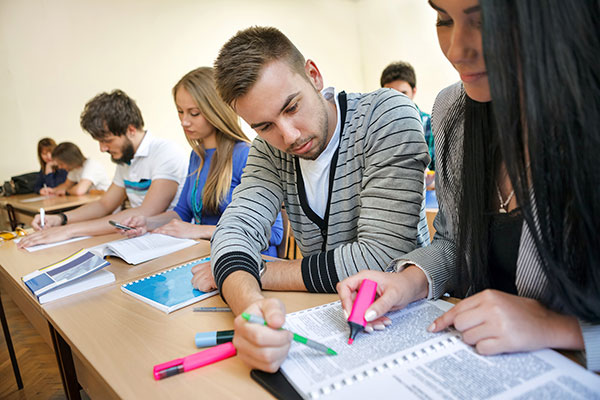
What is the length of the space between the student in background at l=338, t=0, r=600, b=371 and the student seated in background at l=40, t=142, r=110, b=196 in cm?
437

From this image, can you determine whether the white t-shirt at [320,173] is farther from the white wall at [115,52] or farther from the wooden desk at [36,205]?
the white wall at [115,52]

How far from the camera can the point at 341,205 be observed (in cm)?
115

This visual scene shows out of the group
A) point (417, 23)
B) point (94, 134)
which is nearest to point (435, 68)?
point (417, 23)

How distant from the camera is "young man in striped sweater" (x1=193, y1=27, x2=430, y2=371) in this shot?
37.8 inches

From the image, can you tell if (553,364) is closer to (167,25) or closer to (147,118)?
(147,118)

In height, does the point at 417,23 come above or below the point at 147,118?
above

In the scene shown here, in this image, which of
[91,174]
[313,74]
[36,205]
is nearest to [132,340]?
[313,74]

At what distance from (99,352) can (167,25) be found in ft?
18.4

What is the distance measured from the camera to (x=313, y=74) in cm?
118

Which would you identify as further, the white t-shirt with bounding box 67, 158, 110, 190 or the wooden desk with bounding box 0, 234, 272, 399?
the white t-shirt with bounding box 67, 158, 110, 190

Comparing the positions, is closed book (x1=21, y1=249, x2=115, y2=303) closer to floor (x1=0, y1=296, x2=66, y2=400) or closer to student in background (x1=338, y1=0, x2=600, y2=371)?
student in background (x1=338, y1=0, x2=600, y2=371)

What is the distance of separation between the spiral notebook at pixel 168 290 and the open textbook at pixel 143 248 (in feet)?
0.65

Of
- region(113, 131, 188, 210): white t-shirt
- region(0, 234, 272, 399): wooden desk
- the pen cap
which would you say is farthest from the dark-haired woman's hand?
region(113, 131, 188, 210): white t-shirt

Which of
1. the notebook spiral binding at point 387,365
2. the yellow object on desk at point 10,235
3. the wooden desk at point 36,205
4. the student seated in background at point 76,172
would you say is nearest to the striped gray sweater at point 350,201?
the notebook spiral binding at point 387,365
